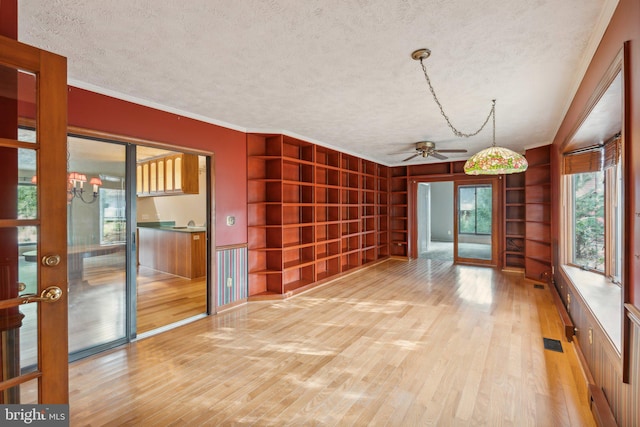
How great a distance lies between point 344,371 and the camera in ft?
7.86

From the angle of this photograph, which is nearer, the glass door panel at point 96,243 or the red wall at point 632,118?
the red wall at point 632,118

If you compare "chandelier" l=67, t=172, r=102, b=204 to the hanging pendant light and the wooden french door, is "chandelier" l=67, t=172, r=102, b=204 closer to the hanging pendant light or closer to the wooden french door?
the wooden french door

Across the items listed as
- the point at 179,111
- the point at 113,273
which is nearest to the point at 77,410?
the point at 113,273

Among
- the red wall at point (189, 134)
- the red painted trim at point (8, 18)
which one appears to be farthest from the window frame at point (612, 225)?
the red painted trim at point (8, 18)

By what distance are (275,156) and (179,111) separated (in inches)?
55.3

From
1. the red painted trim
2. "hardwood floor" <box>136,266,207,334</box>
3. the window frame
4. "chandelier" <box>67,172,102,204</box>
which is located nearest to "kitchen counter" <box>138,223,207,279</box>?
"hardwood floor" <box>136,266,207,334</box>

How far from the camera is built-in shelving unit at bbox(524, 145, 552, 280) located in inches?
207

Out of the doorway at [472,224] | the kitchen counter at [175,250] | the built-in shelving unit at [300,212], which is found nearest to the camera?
the built-in shelving unit at [300,212]

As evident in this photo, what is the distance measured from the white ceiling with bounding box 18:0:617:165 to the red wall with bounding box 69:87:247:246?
0.38 ft

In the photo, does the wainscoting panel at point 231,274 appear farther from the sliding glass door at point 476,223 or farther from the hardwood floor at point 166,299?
the sliding glass door at point 476,223

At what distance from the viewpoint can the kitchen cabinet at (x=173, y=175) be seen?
554 centimetres

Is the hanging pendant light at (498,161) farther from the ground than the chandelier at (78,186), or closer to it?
farther from the ground

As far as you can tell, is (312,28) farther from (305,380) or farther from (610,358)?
(610,358)

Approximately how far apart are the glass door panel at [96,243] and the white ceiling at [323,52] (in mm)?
636
